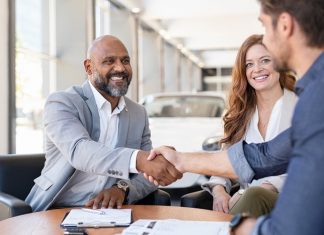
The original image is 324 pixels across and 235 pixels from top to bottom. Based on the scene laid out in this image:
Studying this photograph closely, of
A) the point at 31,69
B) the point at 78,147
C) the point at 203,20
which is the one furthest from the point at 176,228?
the point at 203,20

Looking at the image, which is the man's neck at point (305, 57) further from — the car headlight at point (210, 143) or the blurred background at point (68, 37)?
the car headlight at point (210, 143)

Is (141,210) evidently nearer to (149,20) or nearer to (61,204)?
(61,204)

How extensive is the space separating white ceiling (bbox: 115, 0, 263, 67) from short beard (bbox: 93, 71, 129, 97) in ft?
13.3

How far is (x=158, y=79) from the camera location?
14172 millimetres

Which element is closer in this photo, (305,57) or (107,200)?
(305,57)

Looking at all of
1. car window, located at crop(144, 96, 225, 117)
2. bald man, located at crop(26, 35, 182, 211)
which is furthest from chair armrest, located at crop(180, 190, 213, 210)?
car window, located at crop(144, 96, 225, 117)

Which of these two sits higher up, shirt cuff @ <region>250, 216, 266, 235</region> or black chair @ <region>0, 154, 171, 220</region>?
shirt cuff @ <region>250, 216, 266, 235</region>

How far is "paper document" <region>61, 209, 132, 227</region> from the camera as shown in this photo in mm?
1675

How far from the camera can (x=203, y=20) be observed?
42.5 feet

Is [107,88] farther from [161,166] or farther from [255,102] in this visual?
[255,102]

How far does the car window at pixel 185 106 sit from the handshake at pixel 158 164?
4.32 m

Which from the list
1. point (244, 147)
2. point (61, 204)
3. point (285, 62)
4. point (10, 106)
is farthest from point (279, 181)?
point (10, 106)

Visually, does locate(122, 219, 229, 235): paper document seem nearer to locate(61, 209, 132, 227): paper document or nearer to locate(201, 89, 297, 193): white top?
locate(61, 209, 132, 227): paper document

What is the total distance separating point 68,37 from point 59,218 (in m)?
5.91
